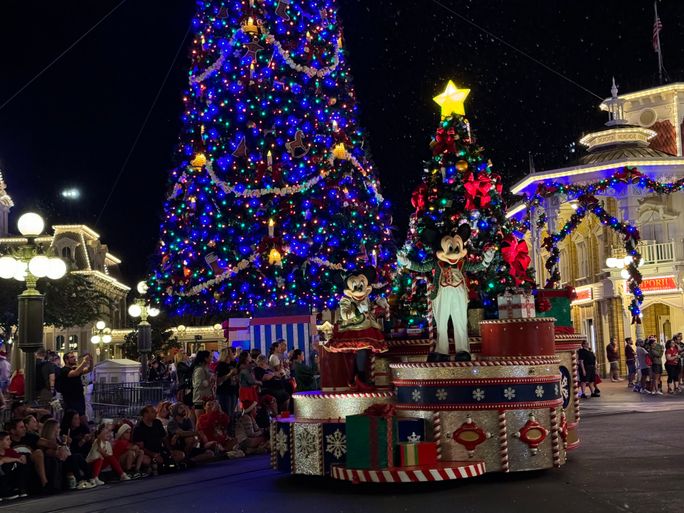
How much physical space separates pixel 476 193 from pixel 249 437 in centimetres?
598

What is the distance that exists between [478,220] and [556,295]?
1617 millimetres

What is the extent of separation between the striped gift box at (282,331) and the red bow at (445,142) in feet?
48.4

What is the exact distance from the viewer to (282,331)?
26828mm

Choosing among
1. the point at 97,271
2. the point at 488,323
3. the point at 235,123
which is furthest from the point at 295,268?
the point at 97,271

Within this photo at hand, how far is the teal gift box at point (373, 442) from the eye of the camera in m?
9.30

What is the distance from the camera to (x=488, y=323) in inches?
415

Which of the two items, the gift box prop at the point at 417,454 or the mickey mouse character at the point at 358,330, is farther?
the mickey mouse character at the point at 358,330

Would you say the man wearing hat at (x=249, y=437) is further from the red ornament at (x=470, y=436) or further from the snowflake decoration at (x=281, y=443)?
the red ornament at (x=470, y=436)

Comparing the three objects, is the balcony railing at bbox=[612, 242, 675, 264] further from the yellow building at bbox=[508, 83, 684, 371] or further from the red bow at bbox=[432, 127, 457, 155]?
the red bow at bbox=[432, 127, 457, 155]

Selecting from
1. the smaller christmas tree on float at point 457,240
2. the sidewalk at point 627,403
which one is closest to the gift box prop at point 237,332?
the sidewalk at point 627,403

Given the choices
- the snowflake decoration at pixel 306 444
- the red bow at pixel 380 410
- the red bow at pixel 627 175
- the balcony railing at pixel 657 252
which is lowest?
the snowflake decoration at pixel 306 444

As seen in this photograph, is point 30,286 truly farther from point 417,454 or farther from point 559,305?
point 559,305

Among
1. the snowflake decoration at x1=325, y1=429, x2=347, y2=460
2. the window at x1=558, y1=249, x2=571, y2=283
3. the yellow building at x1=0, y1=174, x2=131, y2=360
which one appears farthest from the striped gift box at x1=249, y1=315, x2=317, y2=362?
the yellow building at x1=0, y1=174, x2=131, y2=360

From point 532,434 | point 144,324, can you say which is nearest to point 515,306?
point 532,434
